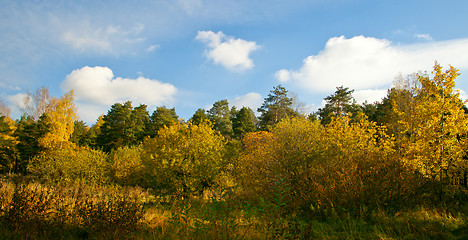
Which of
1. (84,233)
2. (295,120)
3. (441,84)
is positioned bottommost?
(84,233)

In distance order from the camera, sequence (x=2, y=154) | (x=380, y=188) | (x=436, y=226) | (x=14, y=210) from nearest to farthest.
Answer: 1. (x=436, y=226)
2. (x=14, y=210)
3. (x=380, y=188)
4. (x=2, y=154)

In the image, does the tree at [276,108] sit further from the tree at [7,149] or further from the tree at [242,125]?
the tree at [7,149]

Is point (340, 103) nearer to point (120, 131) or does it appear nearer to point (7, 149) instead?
point (120, 131)

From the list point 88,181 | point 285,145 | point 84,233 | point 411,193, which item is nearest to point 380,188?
point 411,193

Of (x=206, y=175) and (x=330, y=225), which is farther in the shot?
(x=206, y=175)

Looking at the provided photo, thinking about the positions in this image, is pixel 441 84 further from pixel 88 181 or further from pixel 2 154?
pixel 2 154

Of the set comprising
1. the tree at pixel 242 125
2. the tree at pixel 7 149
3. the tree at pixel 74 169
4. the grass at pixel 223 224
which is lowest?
the grass at pixel 223 224

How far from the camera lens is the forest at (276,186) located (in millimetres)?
5312

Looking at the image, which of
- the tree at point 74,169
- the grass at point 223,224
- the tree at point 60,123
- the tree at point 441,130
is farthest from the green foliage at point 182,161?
the tree at point 60,123

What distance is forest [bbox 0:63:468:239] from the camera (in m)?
5.31

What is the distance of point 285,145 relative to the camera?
12445mm

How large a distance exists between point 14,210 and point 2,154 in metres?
31.4

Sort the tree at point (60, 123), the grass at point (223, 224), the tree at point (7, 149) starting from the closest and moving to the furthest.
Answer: the grass at point (223, 224) < the tree at point (60, 123) < the tree at point (7, 149)

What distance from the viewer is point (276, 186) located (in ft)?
30.3
